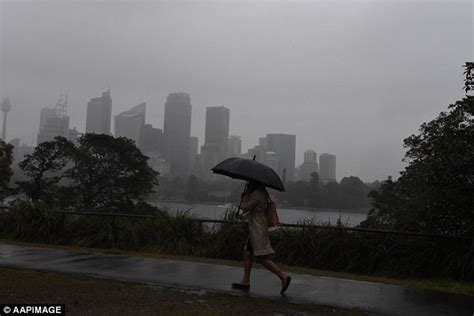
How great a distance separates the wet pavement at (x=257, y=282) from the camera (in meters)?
6.50

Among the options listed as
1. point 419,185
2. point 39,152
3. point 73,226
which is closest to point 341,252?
point 419,185

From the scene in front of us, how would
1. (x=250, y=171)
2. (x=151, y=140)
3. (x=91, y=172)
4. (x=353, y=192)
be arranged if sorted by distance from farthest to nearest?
(x=151, y=140) < (x=91, y=172) < (x=353, y=192) < (x=250, y=171)

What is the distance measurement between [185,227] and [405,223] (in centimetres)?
515

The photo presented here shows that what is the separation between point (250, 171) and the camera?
679 cm

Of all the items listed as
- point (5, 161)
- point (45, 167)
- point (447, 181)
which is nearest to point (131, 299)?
point (447, 181)

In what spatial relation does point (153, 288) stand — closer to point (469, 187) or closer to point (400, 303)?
point (400, 303)

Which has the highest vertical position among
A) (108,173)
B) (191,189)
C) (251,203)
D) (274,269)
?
(108,173)

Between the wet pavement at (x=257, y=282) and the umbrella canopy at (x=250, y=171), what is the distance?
1573 millimetres

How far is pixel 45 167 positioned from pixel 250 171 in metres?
27.4

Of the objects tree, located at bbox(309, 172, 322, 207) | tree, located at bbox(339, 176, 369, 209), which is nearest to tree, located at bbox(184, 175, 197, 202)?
tree, located at bbox(309, 172, 322, 207)

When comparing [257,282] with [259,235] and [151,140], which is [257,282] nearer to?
[259,235]

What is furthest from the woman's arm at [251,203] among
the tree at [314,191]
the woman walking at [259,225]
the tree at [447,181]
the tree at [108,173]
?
the tree at [108,173]

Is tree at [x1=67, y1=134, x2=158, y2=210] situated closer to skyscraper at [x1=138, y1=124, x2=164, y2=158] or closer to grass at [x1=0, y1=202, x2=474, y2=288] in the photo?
skyscraper at [x1=138, y1=124, x2=164, y2=158]

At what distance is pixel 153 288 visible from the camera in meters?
6.81
